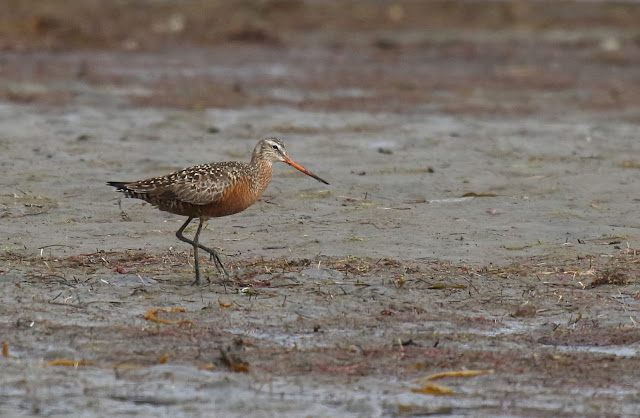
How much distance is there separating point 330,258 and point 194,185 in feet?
3.97

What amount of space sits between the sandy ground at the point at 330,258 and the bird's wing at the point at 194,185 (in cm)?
53

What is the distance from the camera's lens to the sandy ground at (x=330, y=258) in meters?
6.60

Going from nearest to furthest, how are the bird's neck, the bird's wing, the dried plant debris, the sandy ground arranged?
1. the sandy ground
2. the dried plant debris
3. the bird's wing
4. the bird's neck

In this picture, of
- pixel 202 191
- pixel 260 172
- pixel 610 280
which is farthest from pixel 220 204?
pixel 610 280

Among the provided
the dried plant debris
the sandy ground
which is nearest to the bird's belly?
the sandy ground

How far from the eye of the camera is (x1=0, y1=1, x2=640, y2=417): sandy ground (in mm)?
6602

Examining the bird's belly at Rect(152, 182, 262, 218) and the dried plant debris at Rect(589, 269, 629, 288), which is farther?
the bird's belly at Rect(152, 182, 262, 218)

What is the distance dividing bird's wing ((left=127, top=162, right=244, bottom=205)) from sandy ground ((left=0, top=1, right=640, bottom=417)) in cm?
53

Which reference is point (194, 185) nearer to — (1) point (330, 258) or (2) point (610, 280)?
(1) point (330, 258)

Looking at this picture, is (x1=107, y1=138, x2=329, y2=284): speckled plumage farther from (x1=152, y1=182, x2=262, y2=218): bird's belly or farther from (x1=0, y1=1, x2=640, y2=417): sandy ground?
(x1=0, y1=1, x2=640, y2=417): sandy ground

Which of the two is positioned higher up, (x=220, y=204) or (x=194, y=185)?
(x=194, y=185)

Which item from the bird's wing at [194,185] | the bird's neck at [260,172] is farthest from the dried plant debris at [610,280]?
the bird's wing at [194,185]

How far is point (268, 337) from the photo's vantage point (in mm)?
7465

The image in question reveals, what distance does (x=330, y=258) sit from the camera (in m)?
9.49
